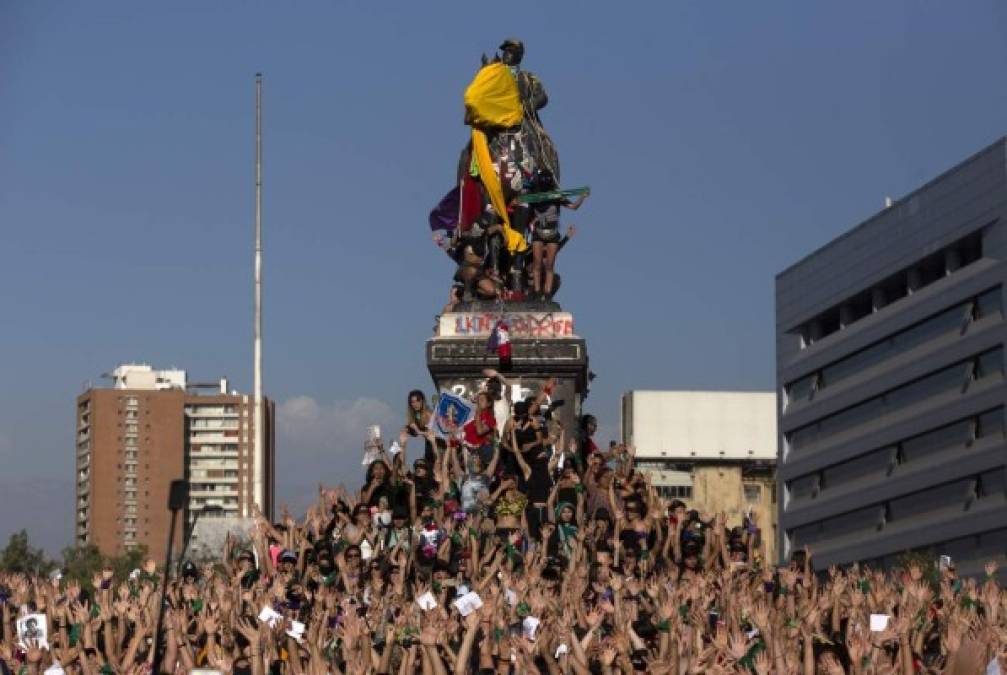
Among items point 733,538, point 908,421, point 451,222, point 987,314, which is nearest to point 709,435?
point 908,421

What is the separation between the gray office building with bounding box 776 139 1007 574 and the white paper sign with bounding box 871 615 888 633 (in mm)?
76695

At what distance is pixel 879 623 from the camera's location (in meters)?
22.4

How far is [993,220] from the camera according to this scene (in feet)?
326

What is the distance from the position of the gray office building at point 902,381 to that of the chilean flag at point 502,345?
60940 mm

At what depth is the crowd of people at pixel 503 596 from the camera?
2191 cm

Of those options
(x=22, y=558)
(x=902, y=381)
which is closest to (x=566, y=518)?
(x=22, y=558)

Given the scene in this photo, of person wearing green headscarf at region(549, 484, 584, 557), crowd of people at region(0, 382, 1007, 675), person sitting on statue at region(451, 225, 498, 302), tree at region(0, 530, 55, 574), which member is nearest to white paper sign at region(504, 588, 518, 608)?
crowd of people at region(0, 382, 1007, 675)

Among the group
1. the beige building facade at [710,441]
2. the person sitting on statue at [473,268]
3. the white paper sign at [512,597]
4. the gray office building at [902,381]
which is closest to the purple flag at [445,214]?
the person sitting on statue at [473,268]

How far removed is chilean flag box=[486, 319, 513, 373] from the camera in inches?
1564

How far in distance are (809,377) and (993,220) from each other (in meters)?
28.2

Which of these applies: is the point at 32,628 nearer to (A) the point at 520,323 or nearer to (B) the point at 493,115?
(A) the point at 520,323

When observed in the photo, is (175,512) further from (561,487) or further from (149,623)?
(561,487)

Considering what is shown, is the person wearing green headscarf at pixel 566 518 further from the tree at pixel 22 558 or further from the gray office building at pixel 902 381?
the gray office building at pixel 902 381

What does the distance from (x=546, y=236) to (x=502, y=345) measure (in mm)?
2305
